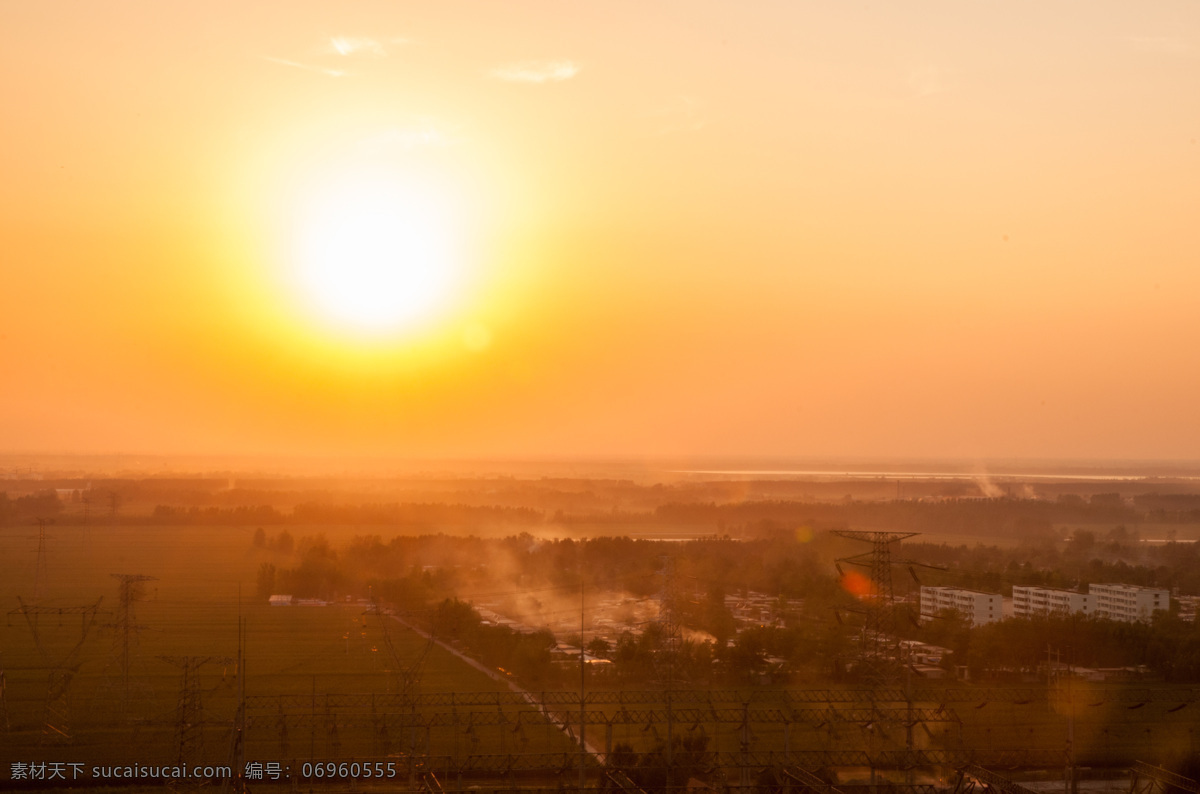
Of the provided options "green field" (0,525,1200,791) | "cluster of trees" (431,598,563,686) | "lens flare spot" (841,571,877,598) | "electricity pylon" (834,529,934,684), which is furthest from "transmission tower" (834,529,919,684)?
"lens flare spot" (841,571,877,598)

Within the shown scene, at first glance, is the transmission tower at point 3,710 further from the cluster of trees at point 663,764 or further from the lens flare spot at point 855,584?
the lens flare spot at point 855,584

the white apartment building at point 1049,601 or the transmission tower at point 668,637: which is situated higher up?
the transmission tower at point 668,637

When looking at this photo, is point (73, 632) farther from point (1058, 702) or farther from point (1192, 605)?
point (1192, 605)

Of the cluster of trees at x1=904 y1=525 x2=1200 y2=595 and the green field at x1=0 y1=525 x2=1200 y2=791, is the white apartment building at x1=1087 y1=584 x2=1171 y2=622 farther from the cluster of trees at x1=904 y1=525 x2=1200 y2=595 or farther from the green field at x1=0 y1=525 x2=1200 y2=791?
the green field at x1=0 y1=525 x2=1200 y2=791

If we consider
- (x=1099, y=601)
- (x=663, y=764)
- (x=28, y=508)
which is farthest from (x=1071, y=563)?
(x=28, y=508)

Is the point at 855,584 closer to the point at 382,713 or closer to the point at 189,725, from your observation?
the point at 382,713

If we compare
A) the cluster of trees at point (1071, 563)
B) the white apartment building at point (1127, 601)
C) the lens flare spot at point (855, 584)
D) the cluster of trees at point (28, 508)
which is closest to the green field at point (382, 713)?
the white apartment building at point (1127, 601)

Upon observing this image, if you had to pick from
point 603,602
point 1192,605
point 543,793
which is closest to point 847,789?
point 543,793
